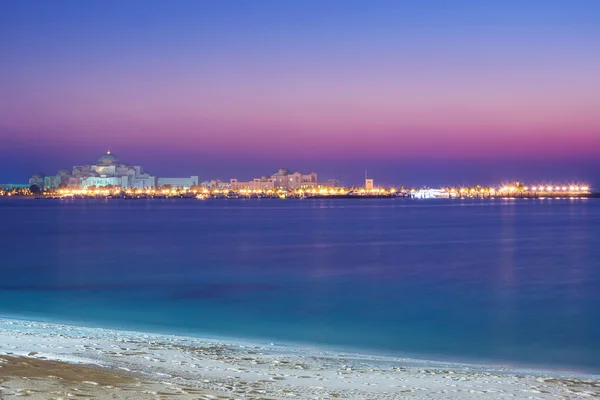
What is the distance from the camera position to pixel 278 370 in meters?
7.16

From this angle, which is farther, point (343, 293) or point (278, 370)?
point (343, 293)

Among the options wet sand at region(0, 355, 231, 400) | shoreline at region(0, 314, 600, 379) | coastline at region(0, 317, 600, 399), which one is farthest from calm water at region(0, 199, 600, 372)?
wet sand at region(0, 355, 231, 400)

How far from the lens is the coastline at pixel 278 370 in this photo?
6152mm

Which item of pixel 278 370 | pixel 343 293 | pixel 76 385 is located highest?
pixel 76 385

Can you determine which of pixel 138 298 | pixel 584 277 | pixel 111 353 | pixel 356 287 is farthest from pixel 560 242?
pixel 111 353

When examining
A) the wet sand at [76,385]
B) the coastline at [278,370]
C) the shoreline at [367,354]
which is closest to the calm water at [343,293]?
the shoreline at [367,354]

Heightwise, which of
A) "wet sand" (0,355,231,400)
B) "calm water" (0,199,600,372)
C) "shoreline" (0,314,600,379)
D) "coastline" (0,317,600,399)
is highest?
"wet sand" (0,355,231,400)

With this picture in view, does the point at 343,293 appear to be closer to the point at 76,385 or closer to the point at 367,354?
the point at 367,354

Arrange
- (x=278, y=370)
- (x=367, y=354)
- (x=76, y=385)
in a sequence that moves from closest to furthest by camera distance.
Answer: (x=76, y=385) → (x=278, y=370) → (x=367, y=354)

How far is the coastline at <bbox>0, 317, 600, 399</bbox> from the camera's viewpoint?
242 inches

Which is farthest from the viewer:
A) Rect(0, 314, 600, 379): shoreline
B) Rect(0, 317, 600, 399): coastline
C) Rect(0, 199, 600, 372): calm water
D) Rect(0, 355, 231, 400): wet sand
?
Rect(0, 199, 600, 372): calm water

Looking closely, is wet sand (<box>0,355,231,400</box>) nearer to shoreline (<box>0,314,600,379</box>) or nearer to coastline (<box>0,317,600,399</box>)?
coastline (<box>0,317,600,399</box>)

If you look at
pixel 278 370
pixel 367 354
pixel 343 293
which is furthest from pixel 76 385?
pixel 343 293

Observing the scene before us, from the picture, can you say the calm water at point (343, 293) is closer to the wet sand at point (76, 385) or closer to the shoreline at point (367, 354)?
the shoreline at point (367, 354)
